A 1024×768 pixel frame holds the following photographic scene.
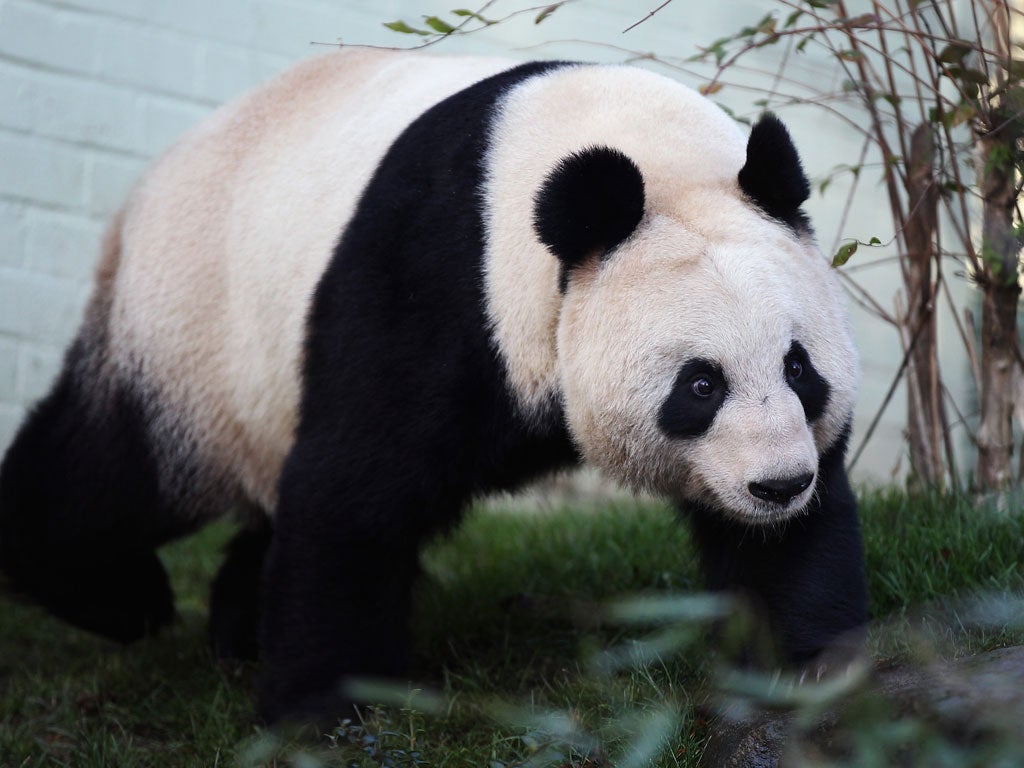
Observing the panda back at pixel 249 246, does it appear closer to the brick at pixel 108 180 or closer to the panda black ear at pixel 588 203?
the panda black ear at pixel 588 203

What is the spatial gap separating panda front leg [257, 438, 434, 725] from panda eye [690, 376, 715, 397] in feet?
2.40

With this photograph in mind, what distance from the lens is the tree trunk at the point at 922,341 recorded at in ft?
12.6

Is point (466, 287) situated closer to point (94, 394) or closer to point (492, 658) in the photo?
point (492, 658)

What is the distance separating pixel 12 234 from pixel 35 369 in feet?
1.77

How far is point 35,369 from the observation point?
5273 millimetres

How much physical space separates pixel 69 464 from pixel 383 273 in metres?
1.42

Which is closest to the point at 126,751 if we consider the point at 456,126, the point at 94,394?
the point at 94,394

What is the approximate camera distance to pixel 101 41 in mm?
5148

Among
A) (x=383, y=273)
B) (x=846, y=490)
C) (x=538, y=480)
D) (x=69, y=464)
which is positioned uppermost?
(x=383, y=273)

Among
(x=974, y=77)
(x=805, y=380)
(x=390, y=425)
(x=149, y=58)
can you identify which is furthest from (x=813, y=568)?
(x=149, y=58)

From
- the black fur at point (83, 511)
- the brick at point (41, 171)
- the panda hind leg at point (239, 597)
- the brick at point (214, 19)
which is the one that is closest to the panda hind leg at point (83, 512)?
the black fur at point (83, 511)

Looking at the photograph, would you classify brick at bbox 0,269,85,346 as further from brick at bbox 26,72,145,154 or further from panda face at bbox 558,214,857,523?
panda face at bbox 558,214,857,523

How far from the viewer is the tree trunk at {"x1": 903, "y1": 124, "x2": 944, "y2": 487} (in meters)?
3.84

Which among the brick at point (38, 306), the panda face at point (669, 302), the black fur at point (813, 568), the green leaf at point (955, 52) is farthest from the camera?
the brick at point (38, 306)
